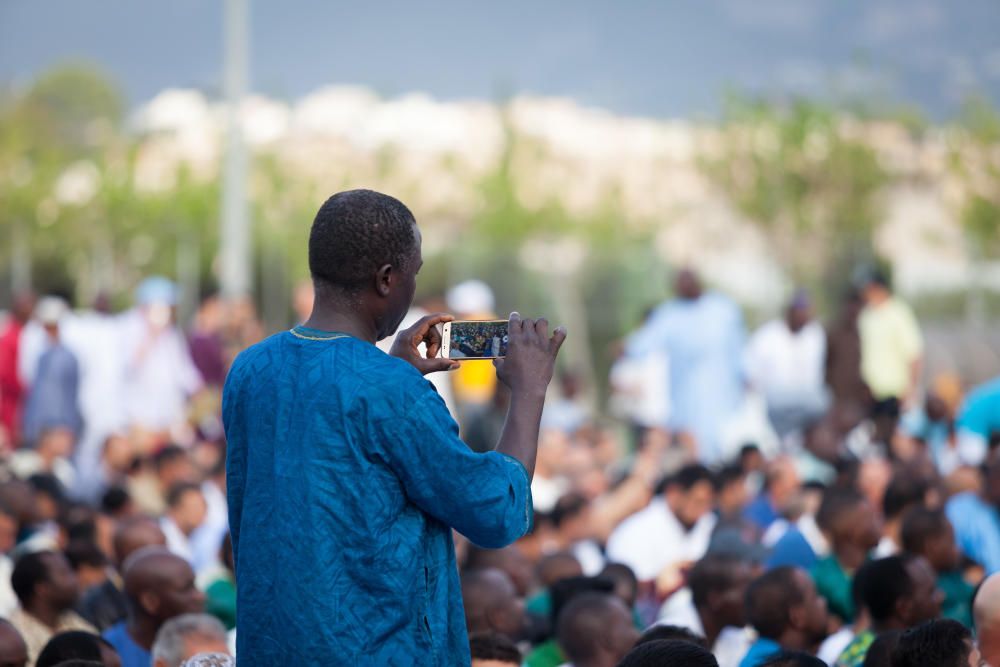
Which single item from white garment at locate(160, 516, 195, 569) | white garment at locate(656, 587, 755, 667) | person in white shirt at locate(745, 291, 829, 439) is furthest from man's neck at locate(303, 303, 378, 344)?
person in white shirt at locate(745, 291, 829, 439)

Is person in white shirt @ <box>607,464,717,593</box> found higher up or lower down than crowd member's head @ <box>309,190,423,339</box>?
lower down

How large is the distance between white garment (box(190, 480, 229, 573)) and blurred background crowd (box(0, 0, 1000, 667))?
0.03 m

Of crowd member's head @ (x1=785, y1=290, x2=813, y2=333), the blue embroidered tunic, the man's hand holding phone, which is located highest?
the man's hand holding phone

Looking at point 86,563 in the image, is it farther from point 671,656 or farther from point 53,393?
point 53,393

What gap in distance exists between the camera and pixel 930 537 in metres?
6.47

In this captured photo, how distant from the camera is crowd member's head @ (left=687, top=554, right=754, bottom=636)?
229 inches

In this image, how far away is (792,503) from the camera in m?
8.48

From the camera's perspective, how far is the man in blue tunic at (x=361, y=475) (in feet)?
9.64

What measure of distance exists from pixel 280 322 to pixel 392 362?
1090 inches

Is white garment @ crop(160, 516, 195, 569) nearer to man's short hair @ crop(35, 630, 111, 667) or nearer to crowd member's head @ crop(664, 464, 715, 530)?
crowd member's head @ crop(664, 464, 715, 530)

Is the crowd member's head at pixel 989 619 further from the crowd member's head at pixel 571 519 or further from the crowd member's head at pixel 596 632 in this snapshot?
the crowd member's head at pixel 571 519

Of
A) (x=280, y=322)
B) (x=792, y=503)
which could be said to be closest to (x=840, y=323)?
(x=792, y=503)

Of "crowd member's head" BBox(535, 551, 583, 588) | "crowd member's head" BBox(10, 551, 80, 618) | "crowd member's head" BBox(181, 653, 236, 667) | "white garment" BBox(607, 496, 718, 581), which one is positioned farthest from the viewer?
"white garment" BBox(607, 496, 718, 581)

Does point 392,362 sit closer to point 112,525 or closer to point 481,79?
point 112,525
